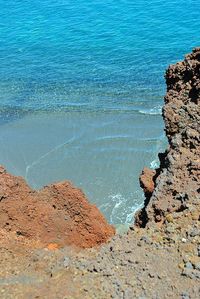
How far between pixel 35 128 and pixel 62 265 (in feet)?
76.0

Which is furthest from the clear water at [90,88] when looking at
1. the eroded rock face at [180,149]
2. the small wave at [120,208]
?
the eroded rock face at [180,149]

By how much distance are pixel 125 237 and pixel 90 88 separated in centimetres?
2895

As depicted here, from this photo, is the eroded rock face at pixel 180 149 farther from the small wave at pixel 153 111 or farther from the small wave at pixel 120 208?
the small wave at pixel 153 111

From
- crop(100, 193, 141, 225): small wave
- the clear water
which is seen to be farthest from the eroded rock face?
the clear water

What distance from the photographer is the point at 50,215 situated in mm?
12688

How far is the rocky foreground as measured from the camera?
8.88 m

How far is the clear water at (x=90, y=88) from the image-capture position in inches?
1064

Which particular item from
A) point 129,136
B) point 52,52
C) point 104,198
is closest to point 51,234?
point 104,198

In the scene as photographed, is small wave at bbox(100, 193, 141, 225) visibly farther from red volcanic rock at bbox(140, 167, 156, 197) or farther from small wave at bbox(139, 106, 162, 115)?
small wave at bbox(139, 106, 162, 115)

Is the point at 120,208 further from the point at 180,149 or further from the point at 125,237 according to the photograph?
the point at 125,237

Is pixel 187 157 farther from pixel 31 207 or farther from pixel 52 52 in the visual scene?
pixel 52 52

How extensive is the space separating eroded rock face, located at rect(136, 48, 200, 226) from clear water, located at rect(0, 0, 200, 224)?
11385 mm

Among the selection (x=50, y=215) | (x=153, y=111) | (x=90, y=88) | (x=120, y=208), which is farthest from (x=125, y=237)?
(x=90, y=88)

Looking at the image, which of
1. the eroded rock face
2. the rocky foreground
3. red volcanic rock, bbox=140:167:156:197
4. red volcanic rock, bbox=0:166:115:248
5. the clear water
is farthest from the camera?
the clear water
